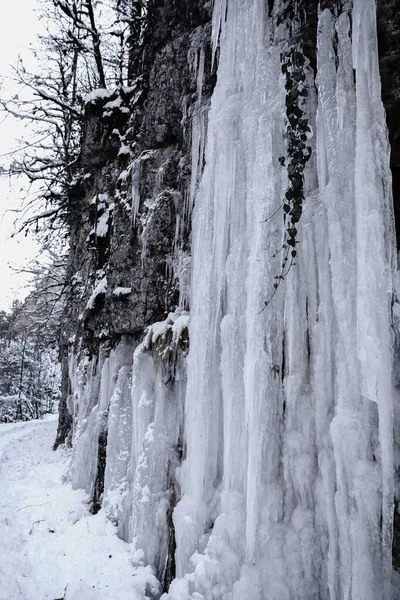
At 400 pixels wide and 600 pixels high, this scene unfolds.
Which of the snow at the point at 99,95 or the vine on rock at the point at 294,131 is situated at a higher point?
the snow at the point at 99,95

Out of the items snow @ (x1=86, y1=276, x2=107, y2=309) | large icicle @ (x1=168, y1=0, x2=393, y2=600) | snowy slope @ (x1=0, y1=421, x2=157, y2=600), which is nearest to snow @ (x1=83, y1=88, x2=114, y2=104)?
snow @ (x1=86, y1=276, x2=107, y2=309)

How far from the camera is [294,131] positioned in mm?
2951

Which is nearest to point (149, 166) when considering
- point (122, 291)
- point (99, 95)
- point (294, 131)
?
point (122, 291)

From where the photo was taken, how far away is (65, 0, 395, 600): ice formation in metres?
2.29

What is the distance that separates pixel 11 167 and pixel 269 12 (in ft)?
21.7

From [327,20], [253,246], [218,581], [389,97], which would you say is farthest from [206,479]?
[327,20]

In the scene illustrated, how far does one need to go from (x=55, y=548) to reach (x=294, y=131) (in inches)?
196

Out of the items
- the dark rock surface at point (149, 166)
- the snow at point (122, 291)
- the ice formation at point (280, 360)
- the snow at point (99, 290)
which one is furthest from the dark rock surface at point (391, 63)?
the snow at point (99, 290)

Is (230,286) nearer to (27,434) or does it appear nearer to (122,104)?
(122,104)

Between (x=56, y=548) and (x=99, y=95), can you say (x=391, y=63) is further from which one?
(x=99, y=95)

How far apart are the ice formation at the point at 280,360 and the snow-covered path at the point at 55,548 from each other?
36 cm

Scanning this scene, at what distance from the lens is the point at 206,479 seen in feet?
11.3

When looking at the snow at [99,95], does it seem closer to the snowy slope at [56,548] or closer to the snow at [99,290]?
the snow at [99,290]

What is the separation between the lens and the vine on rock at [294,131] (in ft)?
9.16
